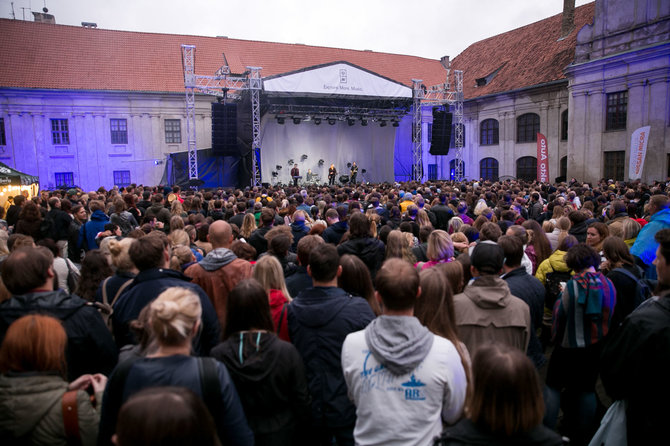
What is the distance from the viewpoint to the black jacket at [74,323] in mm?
2840

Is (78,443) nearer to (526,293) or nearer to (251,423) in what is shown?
(251,423)

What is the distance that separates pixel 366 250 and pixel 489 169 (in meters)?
31.4

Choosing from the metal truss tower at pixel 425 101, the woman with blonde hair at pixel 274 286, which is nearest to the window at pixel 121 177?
the metal truss tower at pixel 425 101

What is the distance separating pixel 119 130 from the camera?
29.3 m

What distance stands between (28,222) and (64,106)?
2406 cm

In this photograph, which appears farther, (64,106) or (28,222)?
(64,106)

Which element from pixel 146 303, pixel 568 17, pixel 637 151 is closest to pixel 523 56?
pixel 568 17

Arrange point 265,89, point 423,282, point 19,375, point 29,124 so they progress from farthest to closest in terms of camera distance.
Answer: point 29,124 → point 265,89 → point 423,282 → point 19,375

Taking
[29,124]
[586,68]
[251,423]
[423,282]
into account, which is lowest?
[251,423]

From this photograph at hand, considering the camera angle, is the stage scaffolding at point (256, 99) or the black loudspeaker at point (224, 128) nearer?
the stage scaffolding at point (256, 99)

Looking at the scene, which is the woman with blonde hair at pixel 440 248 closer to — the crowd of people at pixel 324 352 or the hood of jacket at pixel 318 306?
the crowd of people at pixel 324 352

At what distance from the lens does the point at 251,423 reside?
266 cm

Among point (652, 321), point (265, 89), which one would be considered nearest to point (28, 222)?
point (652, 321)

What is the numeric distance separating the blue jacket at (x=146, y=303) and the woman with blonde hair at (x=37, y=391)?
920 millimetres
